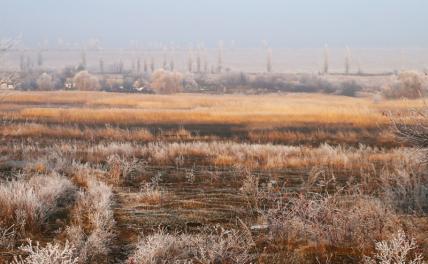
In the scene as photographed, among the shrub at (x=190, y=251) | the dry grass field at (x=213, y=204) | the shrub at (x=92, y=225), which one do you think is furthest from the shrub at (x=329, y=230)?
the shrub at (x=92, y=225)

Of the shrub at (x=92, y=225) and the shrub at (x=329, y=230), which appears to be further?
the shrub at (x=329, y=230)

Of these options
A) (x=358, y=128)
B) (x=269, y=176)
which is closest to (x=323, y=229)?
(x=269, y=176)

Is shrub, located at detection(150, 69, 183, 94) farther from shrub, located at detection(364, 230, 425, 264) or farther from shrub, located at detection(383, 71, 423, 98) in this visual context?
shrub, located at detection(364, 230, 425, 264)

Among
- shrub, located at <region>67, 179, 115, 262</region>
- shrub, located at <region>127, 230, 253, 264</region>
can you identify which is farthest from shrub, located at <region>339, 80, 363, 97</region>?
shrub, located at <region>127, 230, 253, 264</region>

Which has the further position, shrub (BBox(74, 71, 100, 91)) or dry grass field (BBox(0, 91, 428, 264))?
shrub (BBox(74, 71, 100, 91))

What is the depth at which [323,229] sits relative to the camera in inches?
316

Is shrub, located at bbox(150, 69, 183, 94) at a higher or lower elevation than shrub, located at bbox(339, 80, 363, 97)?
higher

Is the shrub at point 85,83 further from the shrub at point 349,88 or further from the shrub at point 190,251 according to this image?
the shrub at point 190,251

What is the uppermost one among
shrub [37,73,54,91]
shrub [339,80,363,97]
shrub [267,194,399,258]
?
shrub [267,194,399,258]

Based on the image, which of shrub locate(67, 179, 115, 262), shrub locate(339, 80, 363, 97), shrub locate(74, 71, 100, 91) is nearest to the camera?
shrub locate(67, 179, 115, 262)

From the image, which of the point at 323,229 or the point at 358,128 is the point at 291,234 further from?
the point at 358,128

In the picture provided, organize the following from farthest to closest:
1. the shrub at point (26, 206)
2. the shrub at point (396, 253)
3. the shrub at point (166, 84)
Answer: the shrub at point (166, 84) → the shrub at point (26, 206) → the shrub at point (396, 253)

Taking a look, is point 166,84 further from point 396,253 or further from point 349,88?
point 396,253

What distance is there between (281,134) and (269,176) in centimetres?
1255
